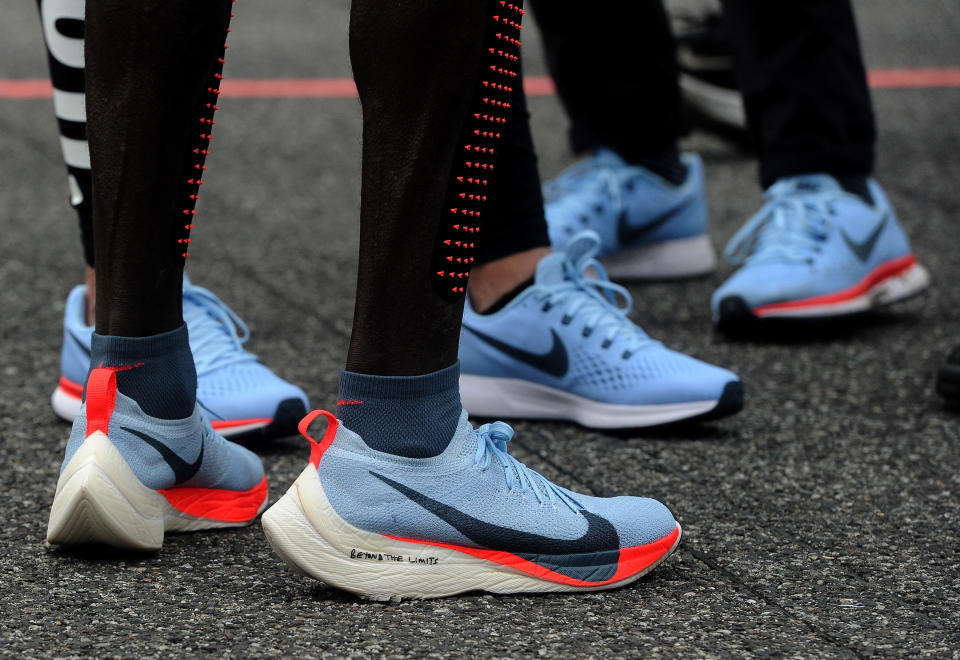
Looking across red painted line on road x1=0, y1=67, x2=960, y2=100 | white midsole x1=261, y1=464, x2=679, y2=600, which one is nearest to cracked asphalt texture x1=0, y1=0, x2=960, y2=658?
white midsole x1=261, y1=464, x2=679, y2=600

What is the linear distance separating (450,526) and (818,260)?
115 centimetres

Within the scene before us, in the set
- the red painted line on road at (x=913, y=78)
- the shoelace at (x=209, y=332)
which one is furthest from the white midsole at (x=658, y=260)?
the red painted line on road at (x=913, y=78)

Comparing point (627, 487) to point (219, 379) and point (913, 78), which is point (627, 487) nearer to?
point (219, 379)

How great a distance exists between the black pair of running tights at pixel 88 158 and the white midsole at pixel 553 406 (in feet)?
0.57

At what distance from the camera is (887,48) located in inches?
189

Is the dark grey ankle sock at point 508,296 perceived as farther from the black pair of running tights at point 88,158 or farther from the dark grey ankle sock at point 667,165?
the dark grey ankle sock at point 667,165

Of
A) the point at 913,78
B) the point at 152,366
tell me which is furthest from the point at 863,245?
the point at 913,78

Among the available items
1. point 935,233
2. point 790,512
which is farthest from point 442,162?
point 935,233

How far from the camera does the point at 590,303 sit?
5.36ft

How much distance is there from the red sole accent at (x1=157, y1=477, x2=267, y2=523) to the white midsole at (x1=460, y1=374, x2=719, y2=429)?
0.45m

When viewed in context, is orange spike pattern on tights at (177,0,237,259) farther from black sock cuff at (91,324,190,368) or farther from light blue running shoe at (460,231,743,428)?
light blue running shoe at (460,231,743,428)

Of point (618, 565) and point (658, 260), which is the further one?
point (658, 260)

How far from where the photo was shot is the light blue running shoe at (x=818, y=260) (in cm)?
199

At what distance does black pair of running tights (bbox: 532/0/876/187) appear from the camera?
2.12 metres
